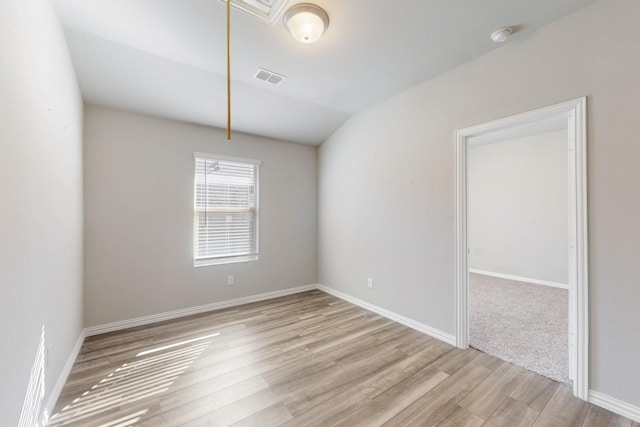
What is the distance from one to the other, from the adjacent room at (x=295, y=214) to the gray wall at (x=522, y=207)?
1198 mm

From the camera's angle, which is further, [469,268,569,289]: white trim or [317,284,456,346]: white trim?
[469,268,569,289]: white trim

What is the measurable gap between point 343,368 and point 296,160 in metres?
3.08

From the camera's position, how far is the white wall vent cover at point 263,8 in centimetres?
185

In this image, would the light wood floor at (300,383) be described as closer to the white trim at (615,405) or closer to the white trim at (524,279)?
the white trim at (615,405)

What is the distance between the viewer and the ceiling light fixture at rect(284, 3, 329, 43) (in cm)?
189

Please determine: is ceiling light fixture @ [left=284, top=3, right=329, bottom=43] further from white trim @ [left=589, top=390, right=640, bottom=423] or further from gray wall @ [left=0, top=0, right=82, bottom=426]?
white trim @ [left=589, top=390, right=640, bottom=423]

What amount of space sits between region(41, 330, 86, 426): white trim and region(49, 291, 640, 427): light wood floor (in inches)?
1.7

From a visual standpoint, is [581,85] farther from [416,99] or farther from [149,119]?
[149,119]

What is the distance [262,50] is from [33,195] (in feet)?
6.49

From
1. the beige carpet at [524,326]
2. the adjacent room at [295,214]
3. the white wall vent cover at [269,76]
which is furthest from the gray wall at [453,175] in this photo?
the white wall vent cover at [269,76]

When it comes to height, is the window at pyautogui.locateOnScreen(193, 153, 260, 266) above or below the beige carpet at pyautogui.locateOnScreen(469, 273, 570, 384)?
above

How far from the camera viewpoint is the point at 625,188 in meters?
1.72

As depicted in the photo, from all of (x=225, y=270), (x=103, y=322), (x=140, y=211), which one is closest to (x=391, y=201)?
(x=225, y=270)

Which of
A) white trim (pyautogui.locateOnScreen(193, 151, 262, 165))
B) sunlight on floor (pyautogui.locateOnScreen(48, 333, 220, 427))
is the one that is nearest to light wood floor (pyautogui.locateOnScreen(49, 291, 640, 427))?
sunlight on floor (pyautogui.locateOnScreen(48, 333, 220, 427))
